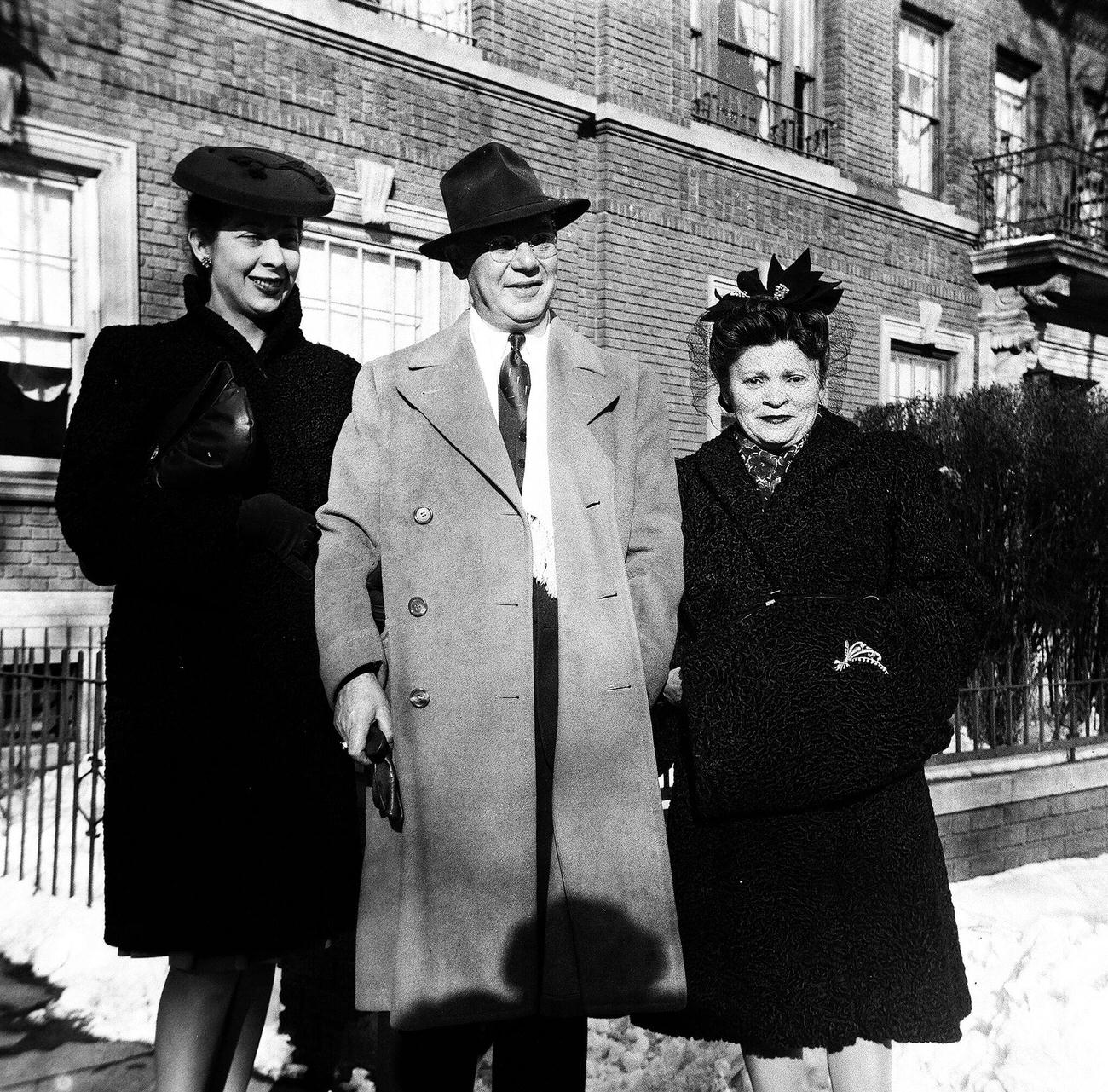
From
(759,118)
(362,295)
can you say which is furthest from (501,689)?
(759,118)

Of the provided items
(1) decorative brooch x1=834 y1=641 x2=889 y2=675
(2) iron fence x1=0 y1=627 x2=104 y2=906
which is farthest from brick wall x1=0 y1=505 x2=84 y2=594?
(1) decorative brooch x1=834 y1=641 x2=889 y2=675

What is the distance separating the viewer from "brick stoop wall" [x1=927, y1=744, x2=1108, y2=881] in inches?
218

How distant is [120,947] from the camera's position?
250cm

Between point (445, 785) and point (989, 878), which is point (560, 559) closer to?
point (445, 785)

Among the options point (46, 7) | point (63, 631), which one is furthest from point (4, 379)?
point (46, 7)

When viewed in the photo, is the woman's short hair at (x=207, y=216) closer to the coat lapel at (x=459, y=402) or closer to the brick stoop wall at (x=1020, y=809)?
the coat lapel at (x=459, y=402)

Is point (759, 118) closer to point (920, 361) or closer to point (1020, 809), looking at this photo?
point (920, 361)

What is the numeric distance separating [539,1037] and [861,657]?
A: 1.01 metres

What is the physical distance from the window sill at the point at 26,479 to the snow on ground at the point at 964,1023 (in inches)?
139

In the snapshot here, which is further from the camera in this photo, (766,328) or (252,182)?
(766,328)

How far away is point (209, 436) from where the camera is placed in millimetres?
2482

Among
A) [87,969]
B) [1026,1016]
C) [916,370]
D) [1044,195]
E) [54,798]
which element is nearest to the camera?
[1026,1016]

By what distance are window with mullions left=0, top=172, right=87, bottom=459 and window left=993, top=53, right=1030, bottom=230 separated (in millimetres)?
11038

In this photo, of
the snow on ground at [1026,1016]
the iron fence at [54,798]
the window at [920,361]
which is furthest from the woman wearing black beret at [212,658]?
the window at [920,361]
